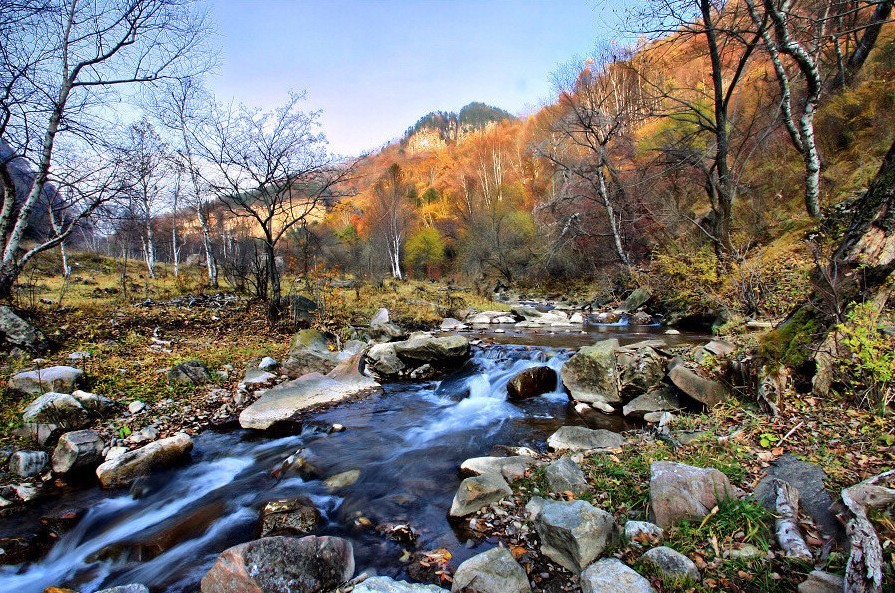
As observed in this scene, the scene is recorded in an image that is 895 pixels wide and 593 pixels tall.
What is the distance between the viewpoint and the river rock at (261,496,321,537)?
12.3 ft

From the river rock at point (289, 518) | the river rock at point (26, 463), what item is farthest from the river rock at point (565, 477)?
the river rock at point (26, 463)

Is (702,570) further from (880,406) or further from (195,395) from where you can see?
(195,395)

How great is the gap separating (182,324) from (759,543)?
523 inches

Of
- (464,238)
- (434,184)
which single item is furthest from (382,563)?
(434,184)

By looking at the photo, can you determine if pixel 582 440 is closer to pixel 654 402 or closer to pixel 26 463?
pixel 654 402

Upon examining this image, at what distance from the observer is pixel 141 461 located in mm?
5016

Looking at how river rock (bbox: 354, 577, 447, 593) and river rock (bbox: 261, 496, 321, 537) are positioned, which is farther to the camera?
river rock (bbox: 261, 496, 321, 537)

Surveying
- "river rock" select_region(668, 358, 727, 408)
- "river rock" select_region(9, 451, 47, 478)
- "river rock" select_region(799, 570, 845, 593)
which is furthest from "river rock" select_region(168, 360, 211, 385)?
"river rock" select_region(799, 570, 845, 593)

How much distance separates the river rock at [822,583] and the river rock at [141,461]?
258 inches

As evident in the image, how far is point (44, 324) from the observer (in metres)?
9.01

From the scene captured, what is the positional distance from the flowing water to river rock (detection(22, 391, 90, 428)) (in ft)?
4.64

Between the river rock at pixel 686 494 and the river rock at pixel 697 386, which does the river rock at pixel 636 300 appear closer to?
the river rock at pixel 697 386

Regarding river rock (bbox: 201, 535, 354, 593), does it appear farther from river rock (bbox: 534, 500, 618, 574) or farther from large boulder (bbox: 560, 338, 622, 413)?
large boulder (bbox: 560, 338, 622, 413)

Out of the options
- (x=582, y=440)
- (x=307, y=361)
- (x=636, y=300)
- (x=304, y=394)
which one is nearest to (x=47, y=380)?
(x=304, y=394)
